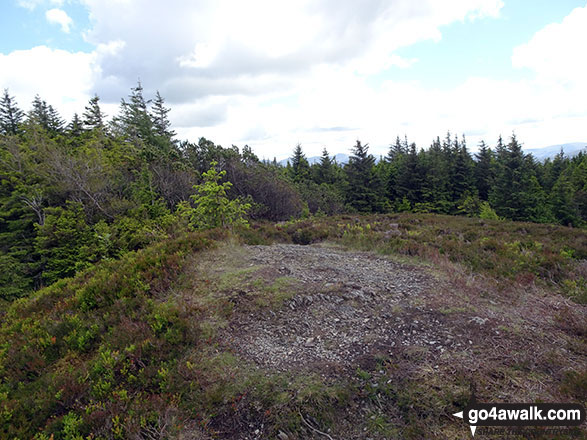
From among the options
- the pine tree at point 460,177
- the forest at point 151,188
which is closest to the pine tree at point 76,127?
the forest at point 151,188

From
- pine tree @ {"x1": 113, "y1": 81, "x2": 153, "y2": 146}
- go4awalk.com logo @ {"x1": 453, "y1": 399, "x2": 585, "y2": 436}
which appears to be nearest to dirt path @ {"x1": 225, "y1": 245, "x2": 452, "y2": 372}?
go4awalk.com logo @ {"x1": 453, "y1": 399, "x2": 585, "y2": 436}

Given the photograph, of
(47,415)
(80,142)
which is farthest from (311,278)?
(80,142)

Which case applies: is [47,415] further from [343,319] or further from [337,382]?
[343,319]

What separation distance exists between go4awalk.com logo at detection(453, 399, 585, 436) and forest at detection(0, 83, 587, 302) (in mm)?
8568

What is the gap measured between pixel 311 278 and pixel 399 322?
7.28ft

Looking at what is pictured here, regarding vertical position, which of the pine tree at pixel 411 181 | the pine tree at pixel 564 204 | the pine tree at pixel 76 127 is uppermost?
the pine tree at pixel 76 127

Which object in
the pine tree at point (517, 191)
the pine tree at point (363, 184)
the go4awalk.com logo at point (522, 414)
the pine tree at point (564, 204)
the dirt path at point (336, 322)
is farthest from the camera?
the pine tree at point (363, 184)

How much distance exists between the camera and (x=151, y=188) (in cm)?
1730

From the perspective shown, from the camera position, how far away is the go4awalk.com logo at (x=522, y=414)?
333 centimetres

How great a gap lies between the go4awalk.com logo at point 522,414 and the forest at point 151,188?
857cm

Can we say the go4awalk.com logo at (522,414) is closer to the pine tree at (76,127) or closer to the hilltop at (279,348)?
the hilltop at (279,348)

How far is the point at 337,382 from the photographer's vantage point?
3.95m

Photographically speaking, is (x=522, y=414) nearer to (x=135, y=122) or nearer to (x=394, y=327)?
(x=394, y=327)

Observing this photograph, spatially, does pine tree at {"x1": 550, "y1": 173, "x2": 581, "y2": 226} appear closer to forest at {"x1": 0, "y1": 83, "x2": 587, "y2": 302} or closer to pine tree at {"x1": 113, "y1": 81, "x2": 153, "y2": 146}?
forest at {"x1": 0, "y1": 83, "x2": 587, "y2": 302}
